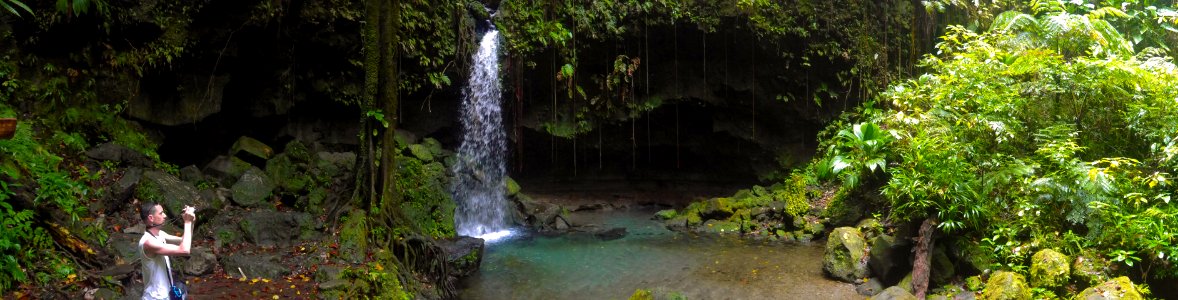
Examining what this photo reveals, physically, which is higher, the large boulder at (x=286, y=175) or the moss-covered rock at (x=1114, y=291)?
the large boulder at (x=286, y=175)

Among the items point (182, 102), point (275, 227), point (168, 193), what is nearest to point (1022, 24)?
point (275, 227)

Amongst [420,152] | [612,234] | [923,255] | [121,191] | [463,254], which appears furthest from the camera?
[612,234]

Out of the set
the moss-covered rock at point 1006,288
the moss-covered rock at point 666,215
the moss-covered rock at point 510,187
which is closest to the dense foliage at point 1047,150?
the moss-covered rock at point 1006,288

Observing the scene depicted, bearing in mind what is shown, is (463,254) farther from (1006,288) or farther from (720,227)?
(1006,288)

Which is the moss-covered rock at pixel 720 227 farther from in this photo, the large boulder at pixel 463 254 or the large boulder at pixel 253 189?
the large boulder at pixel 253 189

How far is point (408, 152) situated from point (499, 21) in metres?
2.96

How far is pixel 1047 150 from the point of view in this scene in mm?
→ 6934

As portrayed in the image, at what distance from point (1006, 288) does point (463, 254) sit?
594 cm

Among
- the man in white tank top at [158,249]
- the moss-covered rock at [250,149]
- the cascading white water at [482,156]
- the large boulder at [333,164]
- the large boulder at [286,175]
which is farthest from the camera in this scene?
the cascading white water at [482,156]

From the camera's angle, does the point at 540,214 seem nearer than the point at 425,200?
No

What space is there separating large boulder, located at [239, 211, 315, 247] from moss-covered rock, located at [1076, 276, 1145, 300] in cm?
799

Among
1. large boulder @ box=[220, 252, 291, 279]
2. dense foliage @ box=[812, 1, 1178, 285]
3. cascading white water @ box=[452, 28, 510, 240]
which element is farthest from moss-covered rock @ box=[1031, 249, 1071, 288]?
cascading white water @ box=[452, 28, 510, 240]

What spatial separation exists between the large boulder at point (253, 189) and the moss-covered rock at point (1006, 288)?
8229 mm

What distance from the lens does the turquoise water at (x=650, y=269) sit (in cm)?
752
